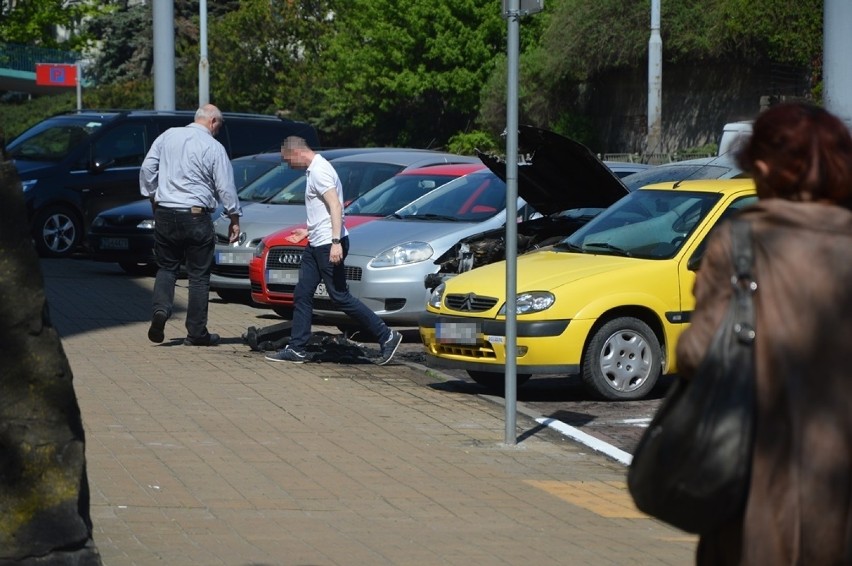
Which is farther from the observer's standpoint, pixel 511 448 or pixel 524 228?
pixel 524 228

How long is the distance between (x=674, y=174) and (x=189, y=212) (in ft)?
15.8

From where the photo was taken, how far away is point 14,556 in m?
4.80

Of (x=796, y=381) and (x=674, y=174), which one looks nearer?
(x=796, y=381)

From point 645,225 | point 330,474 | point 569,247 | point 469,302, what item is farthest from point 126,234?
point 330,474

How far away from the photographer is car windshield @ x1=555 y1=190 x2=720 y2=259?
35.1 feet

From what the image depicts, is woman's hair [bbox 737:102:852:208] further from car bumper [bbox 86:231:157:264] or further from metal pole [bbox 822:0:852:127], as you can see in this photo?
car bumper [bbox 86:231:157:264]

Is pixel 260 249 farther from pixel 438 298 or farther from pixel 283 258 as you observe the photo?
pixel 438 298

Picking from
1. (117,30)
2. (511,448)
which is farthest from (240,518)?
(117,30)

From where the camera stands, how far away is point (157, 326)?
12039mm

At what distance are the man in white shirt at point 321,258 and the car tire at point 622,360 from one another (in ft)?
7.07

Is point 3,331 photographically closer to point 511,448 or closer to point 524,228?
point 511,448

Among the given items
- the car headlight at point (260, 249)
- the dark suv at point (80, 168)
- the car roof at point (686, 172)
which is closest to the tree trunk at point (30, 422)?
the car roof at point (686, 172)

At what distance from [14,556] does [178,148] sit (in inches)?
303

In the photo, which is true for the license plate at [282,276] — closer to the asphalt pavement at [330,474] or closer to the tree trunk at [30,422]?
the asphalt pavement at [330,474]
